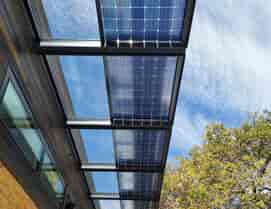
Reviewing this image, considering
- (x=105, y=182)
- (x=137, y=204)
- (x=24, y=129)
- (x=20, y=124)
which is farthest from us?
(x=137, y=204)

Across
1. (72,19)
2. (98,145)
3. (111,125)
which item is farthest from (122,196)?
(72,19)

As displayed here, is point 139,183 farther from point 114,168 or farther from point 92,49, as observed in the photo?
point 92,49

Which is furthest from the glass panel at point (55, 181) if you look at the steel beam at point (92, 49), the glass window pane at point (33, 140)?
the steel beam at point (92, 49)

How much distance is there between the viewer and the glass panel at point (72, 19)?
11.4 feet

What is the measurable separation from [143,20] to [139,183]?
5.46m

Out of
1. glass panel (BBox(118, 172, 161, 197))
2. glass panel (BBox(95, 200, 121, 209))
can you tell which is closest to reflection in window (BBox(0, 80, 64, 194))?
glass panel (BBox(118, 172, 161, 197))

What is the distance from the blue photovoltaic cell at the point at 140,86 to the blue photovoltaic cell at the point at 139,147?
0.55m

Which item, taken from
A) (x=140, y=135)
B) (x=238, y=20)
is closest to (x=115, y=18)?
(x=140, y=135)

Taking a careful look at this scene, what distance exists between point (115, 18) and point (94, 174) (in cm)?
522

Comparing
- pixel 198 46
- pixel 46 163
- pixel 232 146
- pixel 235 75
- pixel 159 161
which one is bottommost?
pixel 46 163

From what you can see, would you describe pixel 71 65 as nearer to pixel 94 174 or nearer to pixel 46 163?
pixel 46 163

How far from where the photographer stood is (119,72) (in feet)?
13.7

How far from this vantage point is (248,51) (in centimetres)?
1027

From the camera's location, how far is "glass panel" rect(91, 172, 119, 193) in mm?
7515
